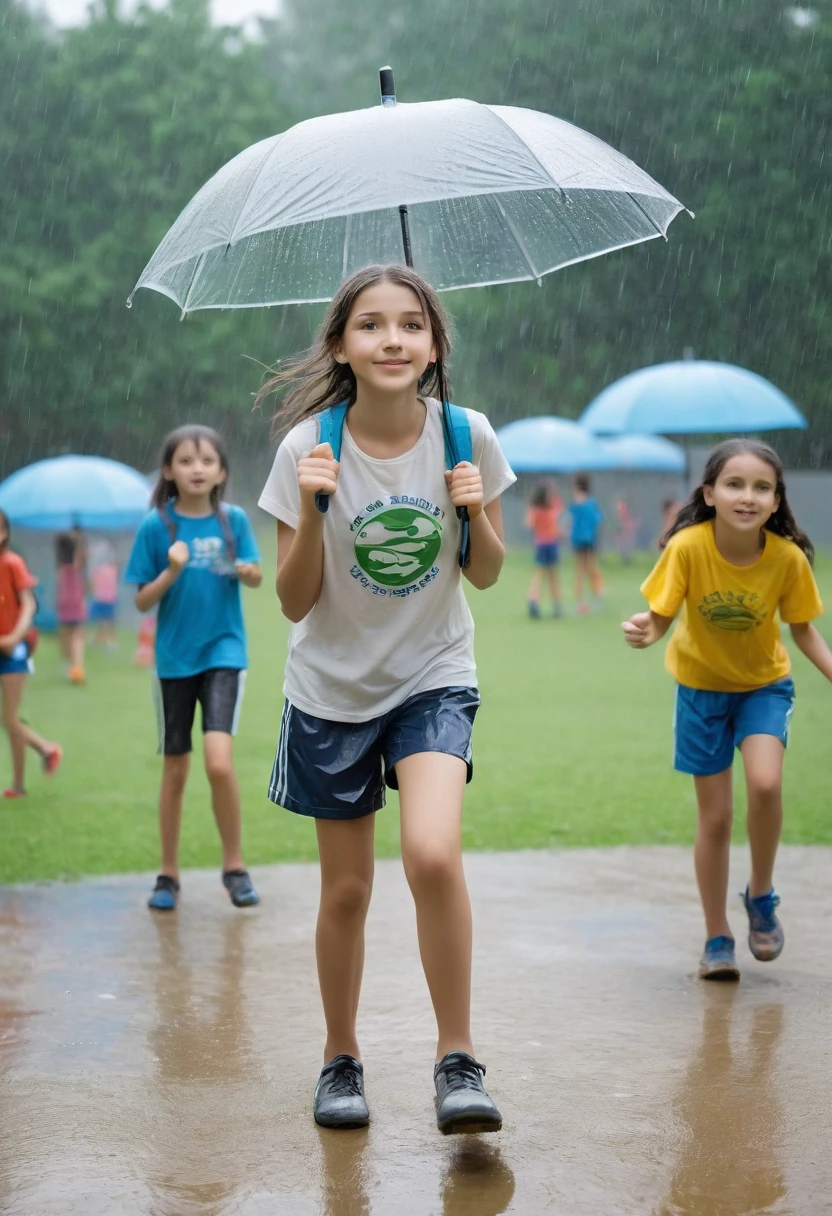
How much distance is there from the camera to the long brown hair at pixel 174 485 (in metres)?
6.18

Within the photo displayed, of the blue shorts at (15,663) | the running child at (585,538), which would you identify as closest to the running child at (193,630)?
the blue shorts at (15,663)

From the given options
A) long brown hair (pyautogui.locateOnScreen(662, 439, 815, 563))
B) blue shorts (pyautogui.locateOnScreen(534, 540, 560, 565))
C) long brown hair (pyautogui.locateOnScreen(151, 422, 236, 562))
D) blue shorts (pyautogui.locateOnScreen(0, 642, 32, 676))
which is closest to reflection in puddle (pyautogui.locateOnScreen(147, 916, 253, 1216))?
long brown hair (pyautogui.locateOnScreen(151, 422, 236, 562))

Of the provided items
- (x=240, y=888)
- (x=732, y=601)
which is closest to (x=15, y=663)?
(x=240, y=888)

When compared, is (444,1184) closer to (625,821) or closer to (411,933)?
(411,933)

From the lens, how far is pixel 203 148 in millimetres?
38750

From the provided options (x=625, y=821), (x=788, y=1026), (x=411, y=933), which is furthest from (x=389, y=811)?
(x=788, y=1026)

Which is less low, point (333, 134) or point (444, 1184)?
point (333, 134)

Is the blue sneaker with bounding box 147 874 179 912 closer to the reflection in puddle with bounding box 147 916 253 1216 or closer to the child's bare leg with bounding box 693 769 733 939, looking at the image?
the reflection in puddle with bounding box 147 916 253 1216

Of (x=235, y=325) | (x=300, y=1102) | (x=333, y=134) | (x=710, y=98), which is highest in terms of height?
(x=710, y=98)

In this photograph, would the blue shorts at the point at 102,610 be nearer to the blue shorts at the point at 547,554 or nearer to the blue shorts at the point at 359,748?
the blue shorts at the point at 547,554

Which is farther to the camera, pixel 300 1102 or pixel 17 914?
pixel 17 914

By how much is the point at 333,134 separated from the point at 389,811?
473 centimetres

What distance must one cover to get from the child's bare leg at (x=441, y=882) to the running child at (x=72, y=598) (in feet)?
38.7

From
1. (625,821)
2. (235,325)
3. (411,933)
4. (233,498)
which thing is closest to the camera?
(411,933)
